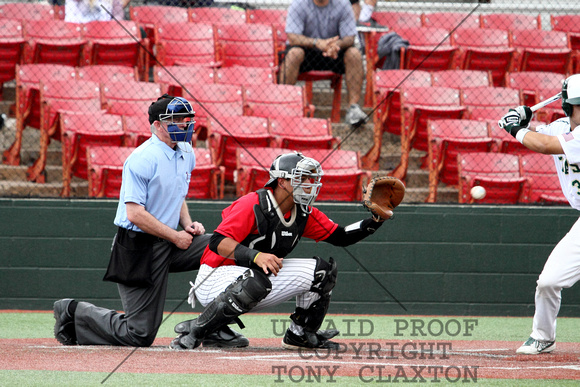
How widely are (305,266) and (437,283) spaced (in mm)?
3047

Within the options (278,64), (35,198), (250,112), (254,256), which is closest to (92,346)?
(254,256)

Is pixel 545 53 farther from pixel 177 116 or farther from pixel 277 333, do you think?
pixel 177 116

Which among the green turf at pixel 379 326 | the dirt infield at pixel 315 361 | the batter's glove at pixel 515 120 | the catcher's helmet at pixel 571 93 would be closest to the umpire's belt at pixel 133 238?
the dirt infield at pixel 315 361

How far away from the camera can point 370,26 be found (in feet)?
35.4

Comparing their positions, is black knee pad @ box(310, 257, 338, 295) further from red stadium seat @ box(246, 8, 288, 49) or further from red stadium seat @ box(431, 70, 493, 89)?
red stadium seat @ box(246, 8, 288, 49)

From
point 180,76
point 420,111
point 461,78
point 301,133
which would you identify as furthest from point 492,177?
point 180,76

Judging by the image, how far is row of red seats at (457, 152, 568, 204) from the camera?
25.6 ft

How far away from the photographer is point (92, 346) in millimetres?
4891

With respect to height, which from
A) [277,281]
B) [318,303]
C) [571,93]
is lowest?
[318,303]

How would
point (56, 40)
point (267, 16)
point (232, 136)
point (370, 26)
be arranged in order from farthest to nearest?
point (267, 16), point (370, 26), point (56, 40), point (232, 136)

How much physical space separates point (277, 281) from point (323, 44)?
535 cm

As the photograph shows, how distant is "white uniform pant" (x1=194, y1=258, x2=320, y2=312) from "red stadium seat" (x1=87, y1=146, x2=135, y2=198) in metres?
2.94

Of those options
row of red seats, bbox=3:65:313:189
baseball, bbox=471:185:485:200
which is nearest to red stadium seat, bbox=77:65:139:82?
row of red seats, bbox=3:65:313:189

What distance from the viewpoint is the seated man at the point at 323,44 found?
9484 millimetres
